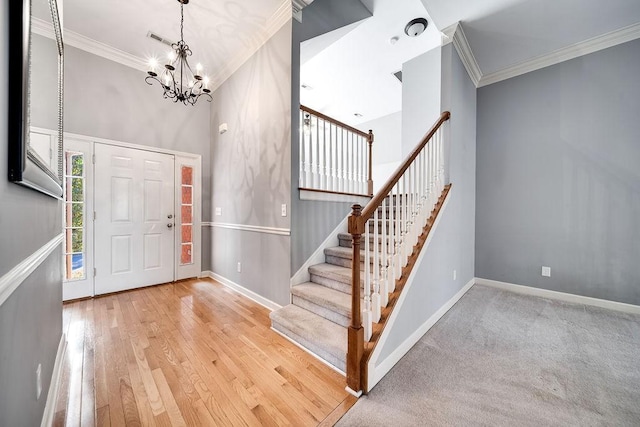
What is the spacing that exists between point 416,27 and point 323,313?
11.8 feet

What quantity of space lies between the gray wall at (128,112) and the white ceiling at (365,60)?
83.1 inches

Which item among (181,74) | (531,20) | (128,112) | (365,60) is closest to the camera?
(181,74)

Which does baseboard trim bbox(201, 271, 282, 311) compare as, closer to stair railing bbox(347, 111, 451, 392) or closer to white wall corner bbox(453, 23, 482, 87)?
stair railing bbox(347, 111, 451, 392)

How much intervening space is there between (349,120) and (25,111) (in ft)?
22.0

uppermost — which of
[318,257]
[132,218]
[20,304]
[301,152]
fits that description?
[301,152]

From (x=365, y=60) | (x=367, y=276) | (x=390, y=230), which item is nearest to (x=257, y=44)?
(x=365, y=60)

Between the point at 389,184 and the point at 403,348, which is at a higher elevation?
the point at 389,184

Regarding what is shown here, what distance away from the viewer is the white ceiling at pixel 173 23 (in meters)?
2.57

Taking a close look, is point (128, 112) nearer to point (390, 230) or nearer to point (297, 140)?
point (297, 140)

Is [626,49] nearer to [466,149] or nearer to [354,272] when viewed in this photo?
[466,149]

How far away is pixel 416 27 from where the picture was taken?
3088 mm

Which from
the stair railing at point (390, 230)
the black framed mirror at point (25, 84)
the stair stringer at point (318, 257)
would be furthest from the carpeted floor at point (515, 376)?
the black framed mirror at point (25, 84)

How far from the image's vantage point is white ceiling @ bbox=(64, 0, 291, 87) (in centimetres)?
257

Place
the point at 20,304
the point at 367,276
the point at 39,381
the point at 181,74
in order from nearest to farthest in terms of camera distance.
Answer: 1. the point at 20,304
2. the point at 39,381
3. the point at 367,276
4. the point at 181,74
